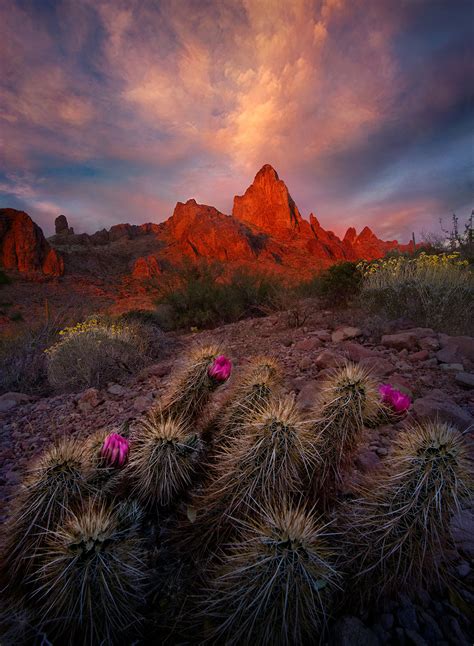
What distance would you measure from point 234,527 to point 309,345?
4.53m

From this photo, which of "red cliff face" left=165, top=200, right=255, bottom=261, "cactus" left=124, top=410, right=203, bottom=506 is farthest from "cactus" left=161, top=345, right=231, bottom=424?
"red cliff face" left=165, top=200, right=255, bottom=261

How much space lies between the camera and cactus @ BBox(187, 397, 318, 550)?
1.58 metres

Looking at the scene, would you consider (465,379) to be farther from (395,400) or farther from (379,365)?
(395,400)

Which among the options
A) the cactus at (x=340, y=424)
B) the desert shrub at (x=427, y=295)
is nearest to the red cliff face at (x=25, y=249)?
the desert shrub at (x=427, y=295)

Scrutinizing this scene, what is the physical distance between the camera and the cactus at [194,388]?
221 cm

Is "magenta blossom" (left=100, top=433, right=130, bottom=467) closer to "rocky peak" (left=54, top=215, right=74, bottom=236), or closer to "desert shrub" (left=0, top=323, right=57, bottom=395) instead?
"desert shrub" (left=0, top=323, right=57, bottom=395)

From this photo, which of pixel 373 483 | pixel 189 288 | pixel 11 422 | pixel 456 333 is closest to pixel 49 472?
pixel 373 483

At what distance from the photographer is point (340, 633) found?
4.37ft

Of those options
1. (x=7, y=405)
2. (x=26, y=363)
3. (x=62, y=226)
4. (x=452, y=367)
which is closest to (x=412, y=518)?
(x=452, y=367)

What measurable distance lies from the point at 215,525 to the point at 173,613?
36cm

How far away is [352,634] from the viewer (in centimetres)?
133

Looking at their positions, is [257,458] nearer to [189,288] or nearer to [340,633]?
[340,633]

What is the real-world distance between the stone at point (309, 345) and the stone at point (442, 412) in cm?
240

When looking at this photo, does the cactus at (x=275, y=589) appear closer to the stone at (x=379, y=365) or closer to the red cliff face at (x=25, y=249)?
the stone at (x=379, y=365)
